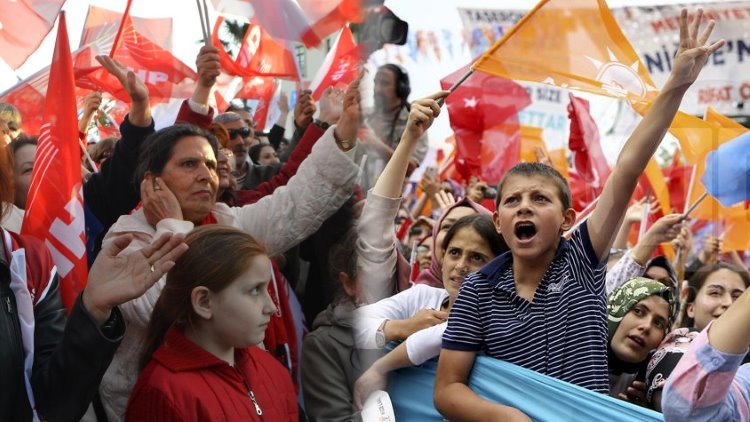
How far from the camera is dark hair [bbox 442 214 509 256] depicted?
3.66 meters

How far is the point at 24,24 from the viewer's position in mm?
2824

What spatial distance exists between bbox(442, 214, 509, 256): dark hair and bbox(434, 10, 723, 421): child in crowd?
61cm

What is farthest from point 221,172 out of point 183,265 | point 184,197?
point 183,265

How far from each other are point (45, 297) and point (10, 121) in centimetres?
64

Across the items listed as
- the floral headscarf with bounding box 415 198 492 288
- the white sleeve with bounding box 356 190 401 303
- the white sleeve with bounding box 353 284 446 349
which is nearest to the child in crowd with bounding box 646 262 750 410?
the floral headscarf with bounding box 415 198 492 288

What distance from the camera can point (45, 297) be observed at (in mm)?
Answer: 2645

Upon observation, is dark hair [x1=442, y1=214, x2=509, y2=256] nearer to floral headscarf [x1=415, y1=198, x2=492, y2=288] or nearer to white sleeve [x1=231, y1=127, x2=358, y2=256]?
floral headscarf [x1=415, y1=198, x2=492, y2=288]

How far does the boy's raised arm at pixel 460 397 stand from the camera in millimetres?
2838

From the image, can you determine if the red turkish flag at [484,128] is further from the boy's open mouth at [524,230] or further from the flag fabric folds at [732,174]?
the boy's open mouth at [524,230]

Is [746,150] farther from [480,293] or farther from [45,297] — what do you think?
[45,297]

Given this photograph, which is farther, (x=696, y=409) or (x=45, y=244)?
(x=45, y=244)

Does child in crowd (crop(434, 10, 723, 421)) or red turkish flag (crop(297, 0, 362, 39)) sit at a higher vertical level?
red turkish flag (crop(297, 0, 362, 39))

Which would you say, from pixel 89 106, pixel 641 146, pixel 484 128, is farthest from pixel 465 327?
pixel 484 128

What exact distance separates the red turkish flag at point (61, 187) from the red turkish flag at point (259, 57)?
1.29ft
